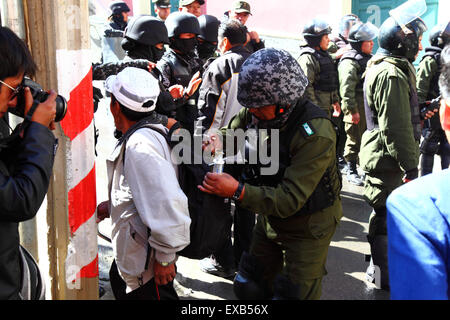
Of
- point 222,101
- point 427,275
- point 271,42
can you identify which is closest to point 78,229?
point 222,101

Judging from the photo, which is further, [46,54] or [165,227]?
[46,54]

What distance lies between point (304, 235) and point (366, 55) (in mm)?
5233

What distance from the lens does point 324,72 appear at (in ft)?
23.4

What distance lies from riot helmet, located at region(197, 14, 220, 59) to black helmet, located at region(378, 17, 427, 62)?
184 cm

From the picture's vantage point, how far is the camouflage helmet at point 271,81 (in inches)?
103

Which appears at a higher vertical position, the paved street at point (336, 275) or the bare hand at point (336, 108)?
the bare hand at point (336, 108)

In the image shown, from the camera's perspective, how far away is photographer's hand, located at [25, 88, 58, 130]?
188 centimetres

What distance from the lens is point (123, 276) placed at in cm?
269

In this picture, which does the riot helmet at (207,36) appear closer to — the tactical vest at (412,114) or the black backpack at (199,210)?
the tactical vest at (412,114)

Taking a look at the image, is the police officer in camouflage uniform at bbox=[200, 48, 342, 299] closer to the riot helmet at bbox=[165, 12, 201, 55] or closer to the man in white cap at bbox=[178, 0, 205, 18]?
the riot helmet at bbox=[165, 12, 201, 55]

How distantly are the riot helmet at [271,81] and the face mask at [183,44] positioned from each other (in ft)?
7.25

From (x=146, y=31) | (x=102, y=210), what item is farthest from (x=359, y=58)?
(x=102, y=210)

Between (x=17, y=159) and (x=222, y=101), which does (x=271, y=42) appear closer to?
(x=222, y=101)

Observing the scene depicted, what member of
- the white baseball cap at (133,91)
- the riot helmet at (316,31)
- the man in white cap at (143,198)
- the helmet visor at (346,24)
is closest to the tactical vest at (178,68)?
the man in white cap at (143,198)
